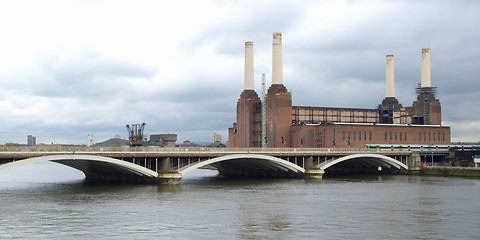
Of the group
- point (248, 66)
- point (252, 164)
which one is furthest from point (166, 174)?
point (248, 66)

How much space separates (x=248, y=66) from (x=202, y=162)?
2387 inches

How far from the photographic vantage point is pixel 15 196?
204 feet

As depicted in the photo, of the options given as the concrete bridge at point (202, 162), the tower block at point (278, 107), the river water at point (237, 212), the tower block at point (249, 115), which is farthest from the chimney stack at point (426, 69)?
the river water at point (237, 212)

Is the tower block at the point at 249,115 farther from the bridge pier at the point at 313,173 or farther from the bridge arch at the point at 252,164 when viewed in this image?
the bridge pier at the point at 313,173

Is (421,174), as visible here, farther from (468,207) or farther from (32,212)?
(32,212)

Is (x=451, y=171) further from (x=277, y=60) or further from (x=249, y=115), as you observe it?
(x=249, y=115)

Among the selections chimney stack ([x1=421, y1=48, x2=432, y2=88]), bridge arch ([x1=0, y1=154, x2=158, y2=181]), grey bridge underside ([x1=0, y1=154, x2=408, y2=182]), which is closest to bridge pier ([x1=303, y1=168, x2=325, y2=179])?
grey bridge underside ([x1=0, y1=154, x2=408, y2=182])

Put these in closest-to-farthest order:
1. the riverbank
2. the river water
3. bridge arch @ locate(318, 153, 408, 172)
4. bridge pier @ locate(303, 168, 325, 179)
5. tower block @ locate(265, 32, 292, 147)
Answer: the river water → bridge pier @ locate(303, 168, 325, 179) → the riverbank → bridge arch @ locate(318, 153, 408, 172) → tower block @ locate(265, 32, 292, 147)

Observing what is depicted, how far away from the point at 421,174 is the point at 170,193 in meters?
59.9

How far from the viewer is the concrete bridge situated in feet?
218

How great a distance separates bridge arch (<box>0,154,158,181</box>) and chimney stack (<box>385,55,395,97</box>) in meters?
90.7

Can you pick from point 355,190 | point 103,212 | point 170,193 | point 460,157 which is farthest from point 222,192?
point 460,157

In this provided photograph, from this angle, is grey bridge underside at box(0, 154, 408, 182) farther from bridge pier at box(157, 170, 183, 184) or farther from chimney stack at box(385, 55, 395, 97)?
chimney stack at box(385, 55, 395, 97)

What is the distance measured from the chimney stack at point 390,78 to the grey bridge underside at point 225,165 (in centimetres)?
4513
